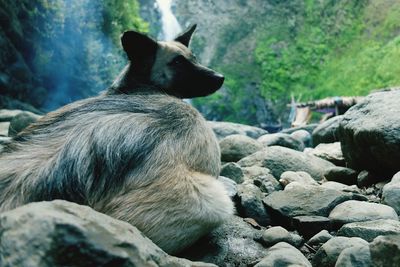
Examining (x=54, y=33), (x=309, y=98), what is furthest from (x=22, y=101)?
(x=309, y=98)

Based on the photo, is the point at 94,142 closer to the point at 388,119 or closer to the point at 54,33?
the point at 388,119

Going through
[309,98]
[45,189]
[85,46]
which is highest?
[45,189]

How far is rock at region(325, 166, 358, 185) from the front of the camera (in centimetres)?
388

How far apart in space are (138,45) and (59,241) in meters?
2.18

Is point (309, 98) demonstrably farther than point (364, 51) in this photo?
Yes

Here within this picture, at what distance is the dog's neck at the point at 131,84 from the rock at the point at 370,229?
162 centimetres

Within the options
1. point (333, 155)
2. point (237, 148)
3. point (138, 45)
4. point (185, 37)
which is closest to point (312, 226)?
point (138, 45)

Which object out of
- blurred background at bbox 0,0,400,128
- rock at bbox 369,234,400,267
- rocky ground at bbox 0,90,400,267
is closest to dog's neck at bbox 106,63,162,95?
rocky ground at bbox 0,90,400,267

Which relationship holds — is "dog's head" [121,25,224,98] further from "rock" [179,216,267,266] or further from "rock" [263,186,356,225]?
"rock" [179,216,267,266]

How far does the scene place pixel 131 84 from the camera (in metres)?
3.08

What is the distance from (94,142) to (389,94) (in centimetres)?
310

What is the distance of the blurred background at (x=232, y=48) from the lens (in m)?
13.9

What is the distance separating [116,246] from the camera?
1213 mm

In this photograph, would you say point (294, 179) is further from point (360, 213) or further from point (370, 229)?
point (370, 229)
